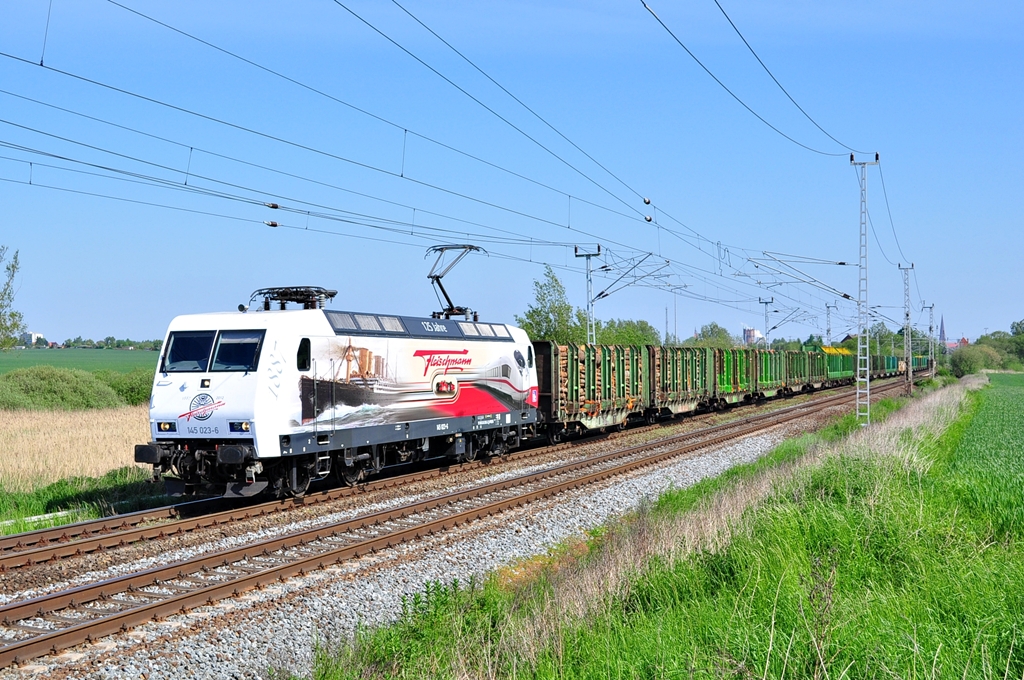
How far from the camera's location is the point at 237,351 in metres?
14.2

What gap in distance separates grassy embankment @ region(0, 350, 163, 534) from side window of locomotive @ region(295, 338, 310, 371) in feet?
12.0

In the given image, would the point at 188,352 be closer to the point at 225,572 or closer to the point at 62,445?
the point at 225,572

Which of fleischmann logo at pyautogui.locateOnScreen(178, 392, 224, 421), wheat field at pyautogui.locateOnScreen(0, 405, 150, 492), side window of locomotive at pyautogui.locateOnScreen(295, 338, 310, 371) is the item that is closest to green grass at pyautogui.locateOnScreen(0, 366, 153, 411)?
wheat field at pyautogui.locateOnScreen(0, 405, 150, 492)

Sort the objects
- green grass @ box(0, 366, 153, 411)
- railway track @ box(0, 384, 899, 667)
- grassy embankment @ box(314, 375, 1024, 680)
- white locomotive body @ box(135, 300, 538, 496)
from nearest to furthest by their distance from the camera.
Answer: grassy embankment @ box(314, 375, 1024, 680), railway track @ box(0, 384, 899, 667), white locomotive body @ box(135, 300, 538, 496), green grass @ box(0, 366, 153, 411)

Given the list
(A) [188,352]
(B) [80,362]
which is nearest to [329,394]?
(A) [188,352]

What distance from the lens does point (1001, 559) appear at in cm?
855

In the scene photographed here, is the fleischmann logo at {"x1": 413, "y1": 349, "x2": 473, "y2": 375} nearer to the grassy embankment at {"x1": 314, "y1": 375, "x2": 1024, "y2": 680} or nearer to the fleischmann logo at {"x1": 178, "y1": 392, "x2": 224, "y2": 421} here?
the fleischmann logo at {"x1": 178, "y1": 392, "x2": 224, "y2": 421}

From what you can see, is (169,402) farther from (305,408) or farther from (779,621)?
(779,621)

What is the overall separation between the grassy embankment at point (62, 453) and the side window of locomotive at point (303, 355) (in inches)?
144

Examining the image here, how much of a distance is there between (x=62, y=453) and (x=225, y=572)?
11.3 m

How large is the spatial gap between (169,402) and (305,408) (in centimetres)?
217

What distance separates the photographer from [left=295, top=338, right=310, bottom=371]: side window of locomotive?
14580 mm

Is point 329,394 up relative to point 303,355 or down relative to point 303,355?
down

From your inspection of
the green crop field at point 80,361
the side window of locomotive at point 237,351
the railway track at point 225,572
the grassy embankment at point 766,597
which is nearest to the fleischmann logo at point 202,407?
the side window of locomotive at point 237,351
